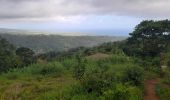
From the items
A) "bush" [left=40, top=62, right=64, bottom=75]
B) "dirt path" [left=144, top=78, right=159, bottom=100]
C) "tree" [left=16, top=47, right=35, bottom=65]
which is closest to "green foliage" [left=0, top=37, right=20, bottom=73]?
"tree" [left=16, top=47, right=35, bottom=65]

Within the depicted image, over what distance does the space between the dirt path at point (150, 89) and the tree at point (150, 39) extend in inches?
636

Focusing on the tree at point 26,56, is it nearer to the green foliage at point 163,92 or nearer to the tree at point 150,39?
the tree at point 150,39

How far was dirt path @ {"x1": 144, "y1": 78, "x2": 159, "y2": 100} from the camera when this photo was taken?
27.9m

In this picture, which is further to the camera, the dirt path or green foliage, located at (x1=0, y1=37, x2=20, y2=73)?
green foliage, located at (x1=0, y1=37, x2=20, y2=73)

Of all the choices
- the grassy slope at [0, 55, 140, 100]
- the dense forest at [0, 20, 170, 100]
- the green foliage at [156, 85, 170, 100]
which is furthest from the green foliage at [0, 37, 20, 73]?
the green foliage at [156, 85, 170, 100]

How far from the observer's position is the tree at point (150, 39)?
52500mm

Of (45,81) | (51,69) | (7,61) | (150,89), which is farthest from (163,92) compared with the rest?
(7,61)

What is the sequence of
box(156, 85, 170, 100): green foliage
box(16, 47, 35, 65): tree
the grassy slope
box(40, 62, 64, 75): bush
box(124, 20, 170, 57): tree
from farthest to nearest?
box(16, 47, 35, 65): tree < box(124, 20, 170, 57): tree < box(40, 62, 64, 75): bush < the grassy slope < box(156, 85, 170, 100): green foliage

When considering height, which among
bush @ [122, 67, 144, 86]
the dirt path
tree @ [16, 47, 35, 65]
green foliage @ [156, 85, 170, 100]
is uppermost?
bush @ [122, 67, 144, 86]

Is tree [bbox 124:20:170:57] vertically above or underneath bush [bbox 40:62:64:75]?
above

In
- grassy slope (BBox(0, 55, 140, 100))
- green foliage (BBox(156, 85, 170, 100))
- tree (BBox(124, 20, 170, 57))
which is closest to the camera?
green foliage (BBox(156, 85, 170, 100))

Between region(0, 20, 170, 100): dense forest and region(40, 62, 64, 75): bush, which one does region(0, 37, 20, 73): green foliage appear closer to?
region(0, 20, 170, 100): dense forest

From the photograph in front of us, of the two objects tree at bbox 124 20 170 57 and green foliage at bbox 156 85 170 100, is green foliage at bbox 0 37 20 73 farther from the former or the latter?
green foliage at bbox 156 85 170 100

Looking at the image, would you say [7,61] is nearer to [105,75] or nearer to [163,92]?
[105,75]
